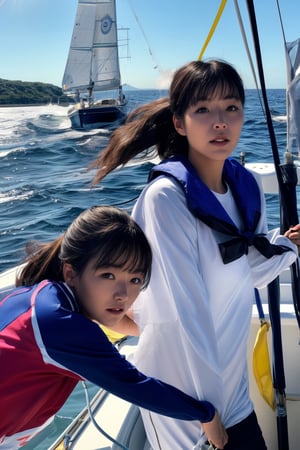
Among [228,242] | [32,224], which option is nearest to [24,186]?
[32,224]

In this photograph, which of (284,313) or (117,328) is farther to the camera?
(284,313)

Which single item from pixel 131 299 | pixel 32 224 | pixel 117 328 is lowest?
pixel 32 224

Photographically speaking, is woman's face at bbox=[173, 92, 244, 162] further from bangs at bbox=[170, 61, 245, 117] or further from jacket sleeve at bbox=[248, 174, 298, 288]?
jacket sleeve at bbox=[248, 174, 298, 288]

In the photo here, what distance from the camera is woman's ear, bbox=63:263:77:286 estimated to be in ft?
3.27

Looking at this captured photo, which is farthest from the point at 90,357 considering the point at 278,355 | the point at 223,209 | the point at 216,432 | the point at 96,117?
the point at 96,117

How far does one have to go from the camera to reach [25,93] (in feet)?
115

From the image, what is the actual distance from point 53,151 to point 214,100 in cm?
1363

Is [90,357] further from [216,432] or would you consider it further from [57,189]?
[57,189]

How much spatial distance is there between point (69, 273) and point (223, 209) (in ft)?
1.14

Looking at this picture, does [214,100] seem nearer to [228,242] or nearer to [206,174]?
[206,174]

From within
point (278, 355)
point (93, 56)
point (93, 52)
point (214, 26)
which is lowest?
point (278, 355)

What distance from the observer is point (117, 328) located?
1215 millimetres

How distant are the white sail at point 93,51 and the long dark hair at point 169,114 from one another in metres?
26.1

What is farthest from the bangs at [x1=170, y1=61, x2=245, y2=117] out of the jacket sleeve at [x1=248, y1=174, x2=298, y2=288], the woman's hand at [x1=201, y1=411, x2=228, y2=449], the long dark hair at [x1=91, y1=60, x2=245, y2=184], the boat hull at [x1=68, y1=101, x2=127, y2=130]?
the boat hull at [x1=68, y1=101, x2=127, y2=130]
